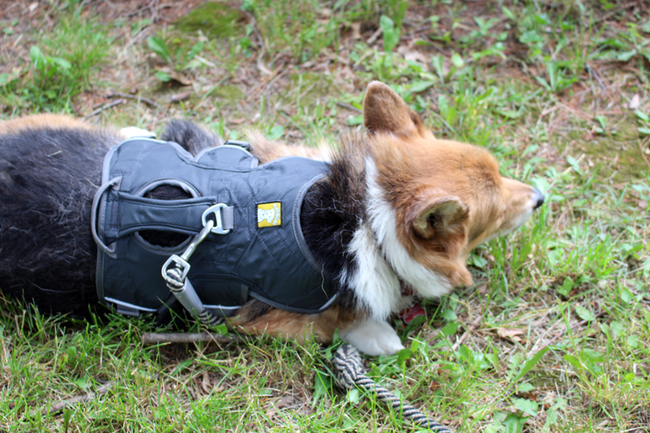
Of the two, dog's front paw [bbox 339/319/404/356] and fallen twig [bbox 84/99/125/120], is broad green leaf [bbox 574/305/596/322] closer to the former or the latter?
dog's front paw [bbox 339/319/404/356]

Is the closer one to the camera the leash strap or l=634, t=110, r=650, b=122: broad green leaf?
the leash strap

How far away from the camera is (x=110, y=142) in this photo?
279 centimetres

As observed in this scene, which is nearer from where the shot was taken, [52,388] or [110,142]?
[52,388]

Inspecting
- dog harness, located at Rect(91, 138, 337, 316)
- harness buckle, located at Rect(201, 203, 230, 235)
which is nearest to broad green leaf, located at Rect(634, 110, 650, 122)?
dog harness, located at Rect(91, 138, 337, 316)

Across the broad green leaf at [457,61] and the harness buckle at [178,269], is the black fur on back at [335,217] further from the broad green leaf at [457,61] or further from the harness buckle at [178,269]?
the broad green leaf at [457,61]

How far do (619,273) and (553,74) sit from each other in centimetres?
201

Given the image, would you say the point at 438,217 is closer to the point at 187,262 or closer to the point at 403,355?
the point at 403,355

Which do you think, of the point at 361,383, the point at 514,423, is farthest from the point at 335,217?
the point at 514,423

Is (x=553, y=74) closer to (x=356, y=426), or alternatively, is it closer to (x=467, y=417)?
(x=467, y=417)

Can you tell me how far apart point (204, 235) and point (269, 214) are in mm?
339

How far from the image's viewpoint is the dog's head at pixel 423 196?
221 centimetres

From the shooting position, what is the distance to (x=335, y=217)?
93.0 inches

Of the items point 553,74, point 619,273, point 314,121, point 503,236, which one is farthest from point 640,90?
point 314,121

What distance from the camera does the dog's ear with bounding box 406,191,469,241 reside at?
1979 mm
